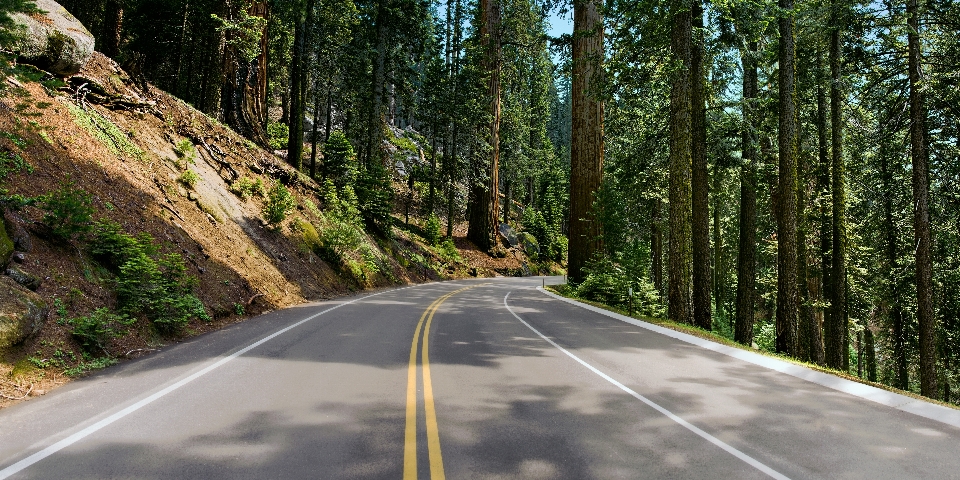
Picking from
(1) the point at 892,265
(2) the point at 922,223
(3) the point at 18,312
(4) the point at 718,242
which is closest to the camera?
(3) the point at 18,312

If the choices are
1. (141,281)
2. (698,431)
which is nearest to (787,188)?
(698,431)

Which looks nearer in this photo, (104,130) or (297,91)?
(104,130)

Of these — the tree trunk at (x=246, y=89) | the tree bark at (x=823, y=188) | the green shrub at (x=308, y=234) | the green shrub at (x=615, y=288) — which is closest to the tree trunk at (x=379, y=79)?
the tree trunk at (x=246, y=89)

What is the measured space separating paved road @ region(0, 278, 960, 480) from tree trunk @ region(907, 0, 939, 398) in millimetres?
8547

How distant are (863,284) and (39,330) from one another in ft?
87.1

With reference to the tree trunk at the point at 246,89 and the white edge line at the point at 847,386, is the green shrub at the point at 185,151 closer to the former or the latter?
the tree trunk at the point at 246,89

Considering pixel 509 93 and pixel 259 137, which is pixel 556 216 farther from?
pixel 259 137

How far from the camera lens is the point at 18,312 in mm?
6887

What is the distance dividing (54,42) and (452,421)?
52.0ft

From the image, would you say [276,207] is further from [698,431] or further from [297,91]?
[698,431]

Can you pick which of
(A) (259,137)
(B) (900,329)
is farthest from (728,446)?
(A) (259,137)

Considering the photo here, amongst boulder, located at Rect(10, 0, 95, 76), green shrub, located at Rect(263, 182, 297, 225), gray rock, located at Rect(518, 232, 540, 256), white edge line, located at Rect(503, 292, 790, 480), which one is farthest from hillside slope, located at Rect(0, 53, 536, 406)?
gray rock, located at Rect(518, 232, 540, 256)

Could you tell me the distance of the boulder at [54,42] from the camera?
43.5 ft

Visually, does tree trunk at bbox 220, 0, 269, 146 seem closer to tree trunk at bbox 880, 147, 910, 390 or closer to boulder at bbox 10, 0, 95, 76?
boulder at bbox 10, 0, 95, 76
